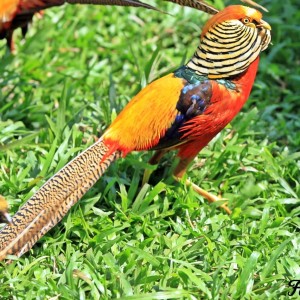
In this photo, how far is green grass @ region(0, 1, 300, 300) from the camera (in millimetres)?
3631

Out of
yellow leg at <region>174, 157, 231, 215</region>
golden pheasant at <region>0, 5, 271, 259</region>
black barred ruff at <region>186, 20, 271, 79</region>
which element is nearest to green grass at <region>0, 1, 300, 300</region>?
yellow leg at <region>174, 157, 231, 215</region>

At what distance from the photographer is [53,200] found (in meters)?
3.69

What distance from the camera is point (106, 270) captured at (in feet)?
12.1

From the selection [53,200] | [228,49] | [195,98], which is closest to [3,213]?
[53,200]

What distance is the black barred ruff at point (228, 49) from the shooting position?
12.9 feet

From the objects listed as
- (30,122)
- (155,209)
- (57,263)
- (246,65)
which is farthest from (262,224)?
(30,122)

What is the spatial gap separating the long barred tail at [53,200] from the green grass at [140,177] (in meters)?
0.14

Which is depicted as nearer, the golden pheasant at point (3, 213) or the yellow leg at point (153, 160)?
the golden pheasant at point (3, 213)

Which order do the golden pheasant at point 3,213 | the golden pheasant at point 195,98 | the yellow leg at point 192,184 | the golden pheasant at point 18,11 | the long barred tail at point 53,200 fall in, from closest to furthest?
the golden pheasant at point 3,213
the long barred tail at point 53,200
the golden pheasant at point 195,98
the yellow leg at point 192,184
the golden pheasant at point 18,11

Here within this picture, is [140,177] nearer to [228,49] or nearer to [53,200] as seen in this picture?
[53,200]

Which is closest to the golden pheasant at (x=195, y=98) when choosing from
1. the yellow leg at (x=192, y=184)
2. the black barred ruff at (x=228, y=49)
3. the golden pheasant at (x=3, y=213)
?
the black barred ruff at (x=228, y=49)

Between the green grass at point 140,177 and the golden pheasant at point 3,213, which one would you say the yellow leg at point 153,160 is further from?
the golden pheasant at point 3,213

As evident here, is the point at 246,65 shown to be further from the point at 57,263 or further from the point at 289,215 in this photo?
the point at 57,263

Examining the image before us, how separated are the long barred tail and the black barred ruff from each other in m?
0.67
